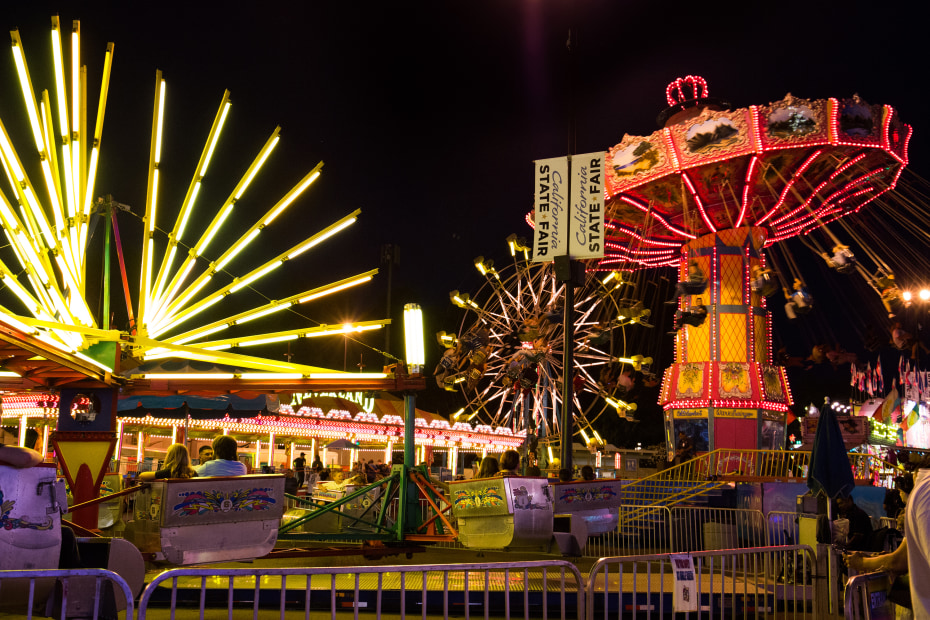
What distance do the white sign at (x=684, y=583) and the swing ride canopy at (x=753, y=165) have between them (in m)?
19.5

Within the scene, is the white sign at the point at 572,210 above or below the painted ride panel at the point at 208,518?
above

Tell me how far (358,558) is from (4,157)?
7678 millimetres

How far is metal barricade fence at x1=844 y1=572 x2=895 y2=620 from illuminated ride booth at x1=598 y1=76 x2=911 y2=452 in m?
17.9

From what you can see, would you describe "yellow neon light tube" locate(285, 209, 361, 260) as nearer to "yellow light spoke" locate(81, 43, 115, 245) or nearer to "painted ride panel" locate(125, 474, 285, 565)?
"yellow light spoke" locate(81, 43, 115, 245)

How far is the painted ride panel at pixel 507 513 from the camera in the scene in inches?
405

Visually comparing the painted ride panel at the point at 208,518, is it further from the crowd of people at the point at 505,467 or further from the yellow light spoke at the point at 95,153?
the yellow light spoke at the point at 95,153

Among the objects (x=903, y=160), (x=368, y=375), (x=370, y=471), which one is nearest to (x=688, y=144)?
(x=903, y=160)

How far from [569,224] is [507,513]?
4384mm

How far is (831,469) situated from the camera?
348 inches

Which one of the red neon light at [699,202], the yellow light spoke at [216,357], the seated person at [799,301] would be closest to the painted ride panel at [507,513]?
the yellow light spoke at [216,357]

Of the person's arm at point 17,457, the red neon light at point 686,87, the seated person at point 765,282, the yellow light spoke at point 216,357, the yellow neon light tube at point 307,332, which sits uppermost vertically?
the red neon light at point 686,87

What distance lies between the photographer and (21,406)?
993 inches

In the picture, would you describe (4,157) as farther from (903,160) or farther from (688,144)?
(903,160)

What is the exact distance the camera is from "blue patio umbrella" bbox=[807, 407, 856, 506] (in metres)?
8.75
